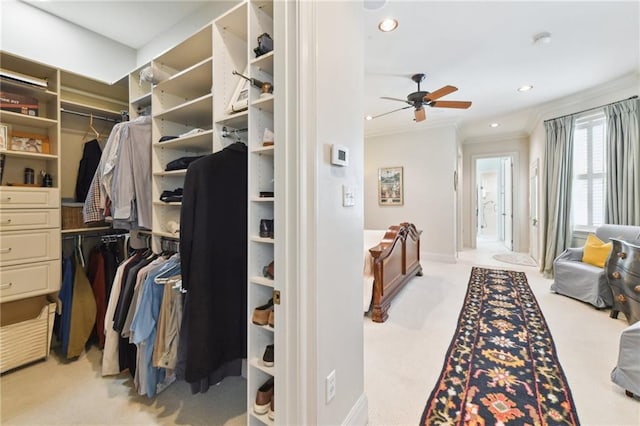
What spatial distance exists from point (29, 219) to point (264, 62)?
2000 mm

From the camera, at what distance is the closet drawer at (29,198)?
1.76 meters

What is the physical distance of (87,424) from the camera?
1.46 meters

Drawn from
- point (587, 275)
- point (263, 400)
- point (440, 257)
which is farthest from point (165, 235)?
point (440, 257)

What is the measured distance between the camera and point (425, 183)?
5.38 m

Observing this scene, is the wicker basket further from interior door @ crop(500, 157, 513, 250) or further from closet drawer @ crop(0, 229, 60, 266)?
interior door @ crop(500, 157, 513, 250)

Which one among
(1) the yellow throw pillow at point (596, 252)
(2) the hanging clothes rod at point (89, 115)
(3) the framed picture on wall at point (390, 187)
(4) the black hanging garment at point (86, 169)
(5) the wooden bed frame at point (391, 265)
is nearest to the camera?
(2) the hanging clothes rod at point (89, 115)

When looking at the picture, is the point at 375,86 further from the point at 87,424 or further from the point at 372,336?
the point at 87,424

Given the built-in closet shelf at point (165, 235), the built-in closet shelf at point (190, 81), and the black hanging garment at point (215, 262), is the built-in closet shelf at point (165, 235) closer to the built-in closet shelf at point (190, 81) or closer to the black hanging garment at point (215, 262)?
the black hanging garment at point (215, 262)

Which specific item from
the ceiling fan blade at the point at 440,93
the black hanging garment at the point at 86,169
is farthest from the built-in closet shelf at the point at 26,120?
the ceiling fan blade at the point at 440,93

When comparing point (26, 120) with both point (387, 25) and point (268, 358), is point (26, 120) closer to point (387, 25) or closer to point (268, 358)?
point (268, 358)

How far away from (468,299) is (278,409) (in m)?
2.87

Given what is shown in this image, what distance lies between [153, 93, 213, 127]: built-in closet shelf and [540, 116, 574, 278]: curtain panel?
4.90 m

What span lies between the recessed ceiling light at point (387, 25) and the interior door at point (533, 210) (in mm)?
4362

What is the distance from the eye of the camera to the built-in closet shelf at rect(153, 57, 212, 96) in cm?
178
